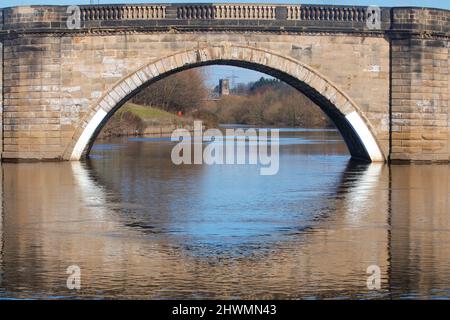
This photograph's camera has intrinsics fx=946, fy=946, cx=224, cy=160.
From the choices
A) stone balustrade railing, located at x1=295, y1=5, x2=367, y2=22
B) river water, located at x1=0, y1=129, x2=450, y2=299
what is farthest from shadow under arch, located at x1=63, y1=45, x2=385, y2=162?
river water, located at x1=0, y1=129, x2=450, y2=299

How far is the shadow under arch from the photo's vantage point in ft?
84.3

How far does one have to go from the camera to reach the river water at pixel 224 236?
8289 mm

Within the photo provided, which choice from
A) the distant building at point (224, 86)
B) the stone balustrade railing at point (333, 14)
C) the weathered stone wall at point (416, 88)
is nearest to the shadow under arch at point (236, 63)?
the weathered stone wall at point (416, 88)

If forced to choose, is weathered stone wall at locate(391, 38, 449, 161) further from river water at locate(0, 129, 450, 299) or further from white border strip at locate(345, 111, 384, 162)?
river water at locate(0, 129, 450, 299)

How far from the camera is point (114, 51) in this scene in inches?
1017

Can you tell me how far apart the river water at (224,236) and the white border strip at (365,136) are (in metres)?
4.96

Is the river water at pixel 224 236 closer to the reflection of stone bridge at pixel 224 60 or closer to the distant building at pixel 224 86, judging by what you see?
the reflection of stone bridge at pixel 224 60

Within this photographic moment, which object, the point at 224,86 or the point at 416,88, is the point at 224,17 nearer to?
the point at 416,88

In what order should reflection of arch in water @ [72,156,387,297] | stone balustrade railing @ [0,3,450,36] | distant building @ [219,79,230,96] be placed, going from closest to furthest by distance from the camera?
reflection of arch in water @ [72,156,387,297] < stone balustrade railing @ [0,3,450,36] < distant building @ [219,79,230,96]

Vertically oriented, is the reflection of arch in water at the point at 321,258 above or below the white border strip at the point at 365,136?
below

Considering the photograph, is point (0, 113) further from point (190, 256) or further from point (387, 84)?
point (190, 256)

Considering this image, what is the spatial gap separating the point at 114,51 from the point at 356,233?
606 inches

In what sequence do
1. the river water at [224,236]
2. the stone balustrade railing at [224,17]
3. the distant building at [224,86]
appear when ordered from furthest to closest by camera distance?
1. the distant building at [224,86]
2. the stone balustrade railing at [224,17]
3. the river water at [224,236]

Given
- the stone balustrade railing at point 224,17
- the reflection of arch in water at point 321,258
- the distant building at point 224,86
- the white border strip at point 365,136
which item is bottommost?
the reflection of arch in water at point 321,258
